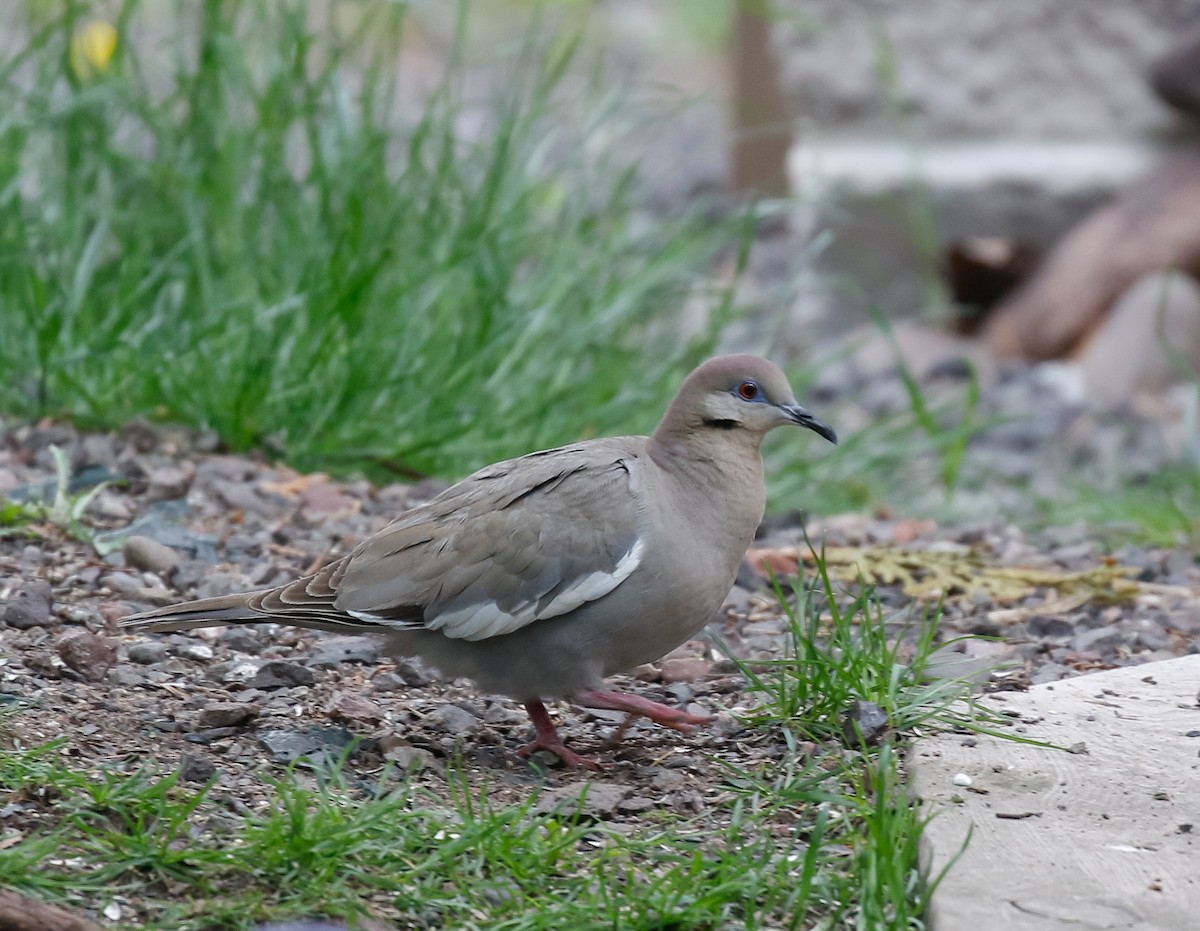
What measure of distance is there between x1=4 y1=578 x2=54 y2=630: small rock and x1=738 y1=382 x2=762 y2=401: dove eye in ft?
5.28

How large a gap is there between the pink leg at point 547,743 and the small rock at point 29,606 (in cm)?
114

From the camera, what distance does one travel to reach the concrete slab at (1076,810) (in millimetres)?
2480

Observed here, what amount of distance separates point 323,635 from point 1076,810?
1828 mm

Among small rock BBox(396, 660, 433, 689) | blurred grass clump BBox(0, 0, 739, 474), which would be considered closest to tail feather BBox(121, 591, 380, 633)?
small rock BBox(396, 660, 433, 689)

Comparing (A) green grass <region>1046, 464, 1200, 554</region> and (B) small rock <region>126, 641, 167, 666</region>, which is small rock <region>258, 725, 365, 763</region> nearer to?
(B) small rock <region>126, 641, 167, 666</region>

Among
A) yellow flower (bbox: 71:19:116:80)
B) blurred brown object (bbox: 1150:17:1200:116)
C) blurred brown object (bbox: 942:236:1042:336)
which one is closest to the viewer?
yellow flower (bbox: 71:19:116:80)

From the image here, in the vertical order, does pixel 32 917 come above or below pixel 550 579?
below

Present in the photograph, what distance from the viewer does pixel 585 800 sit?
2.87m

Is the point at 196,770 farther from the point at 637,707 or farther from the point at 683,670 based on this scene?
the point at 683,670

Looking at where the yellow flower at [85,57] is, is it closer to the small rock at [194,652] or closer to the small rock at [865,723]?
the small rock at [194,652]

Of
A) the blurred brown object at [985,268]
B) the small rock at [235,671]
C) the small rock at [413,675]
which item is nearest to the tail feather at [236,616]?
the small rock at [235,671]

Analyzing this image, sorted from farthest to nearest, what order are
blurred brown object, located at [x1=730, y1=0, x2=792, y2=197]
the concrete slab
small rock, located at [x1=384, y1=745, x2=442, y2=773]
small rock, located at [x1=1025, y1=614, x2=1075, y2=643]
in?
blurred brown object, located at [x1=730, y1=0, x2=792, y2=197] < small rock, located at [x1=1025, y1=614, x2=1075, y2=643] < small rock, located at [x1=384, y1=745, x2=442, y2=773] < the concrete slab

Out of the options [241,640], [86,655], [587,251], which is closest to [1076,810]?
[241,640]

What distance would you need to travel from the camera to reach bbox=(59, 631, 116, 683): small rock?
3316 mm
